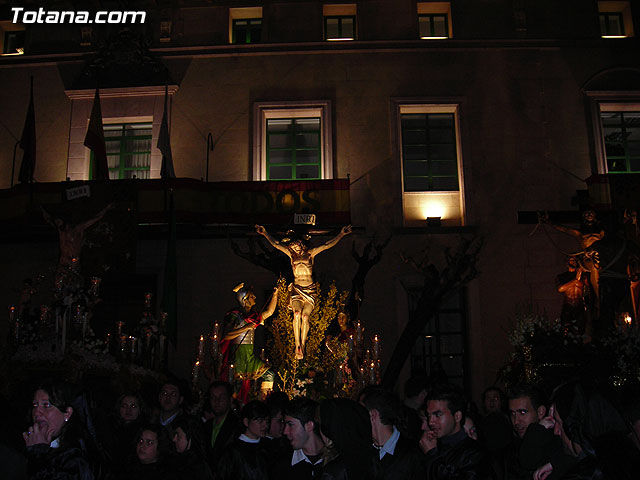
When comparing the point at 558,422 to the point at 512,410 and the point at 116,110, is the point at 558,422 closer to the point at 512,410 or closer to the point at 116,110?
the point at 512,410

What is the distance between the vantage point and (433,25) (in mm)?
20891

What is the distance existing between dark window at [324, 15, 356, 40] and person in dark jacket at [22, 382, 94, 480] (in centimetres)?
1863

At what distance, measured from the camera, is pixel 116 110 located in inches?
795

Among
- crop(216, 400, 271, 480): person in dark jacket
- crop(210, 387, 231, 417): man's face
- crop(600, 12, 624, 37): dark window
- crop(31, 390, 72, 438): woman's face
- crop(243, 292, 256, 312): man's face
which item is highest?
crop(600, 12, 624, 37): dark window

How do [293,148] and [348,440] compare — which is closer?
[348,440]

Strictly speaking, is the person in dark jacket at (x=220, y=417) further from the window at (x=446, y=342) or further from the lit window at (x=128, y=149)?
the lit window at (x=128, y=149)

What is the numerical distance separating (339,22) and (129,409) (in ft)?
56.1

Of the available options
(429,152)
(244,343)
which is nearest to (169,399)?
(244,343)

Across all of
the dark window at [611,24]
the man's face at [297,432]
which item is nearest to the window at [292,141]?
the dark window at [611,24]

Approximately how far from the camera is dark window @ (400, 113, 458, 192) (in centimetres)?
1959

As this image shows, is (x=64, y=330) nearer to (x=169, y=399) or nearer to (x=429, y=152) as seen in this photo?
(x=169, y=399)

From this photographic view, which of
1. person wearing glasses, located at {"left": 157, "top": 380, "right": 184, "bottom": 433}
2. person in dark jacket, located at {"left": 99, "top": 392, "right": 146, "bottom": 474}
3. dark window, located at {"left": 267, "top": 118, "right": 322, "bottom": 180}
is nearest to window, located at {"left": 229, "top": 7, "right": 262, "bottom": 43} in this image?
dark window, located at {"left": 267, "top": 118, "right": 322, "bottom": 180}

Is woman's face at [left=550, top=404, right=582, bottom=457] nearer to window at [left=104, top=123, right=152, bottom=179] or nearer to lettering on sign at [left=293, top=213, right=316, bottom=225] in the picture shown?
lettering on sign at [left=293, top=213, right=316, bottom=225]

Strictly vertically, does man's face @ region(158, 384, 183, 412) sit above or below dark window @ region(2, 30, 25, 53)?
below
